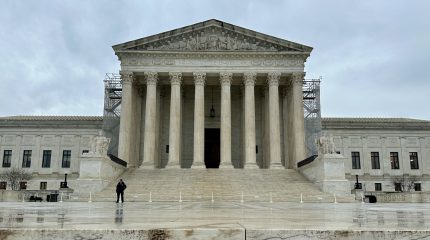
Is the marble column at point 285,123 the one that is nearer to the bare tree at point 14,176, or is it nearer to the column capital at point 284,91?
the column capital at point 284,91

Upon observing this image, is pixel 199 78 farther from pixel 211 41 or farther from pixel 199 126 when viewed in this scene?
pixel 199 126

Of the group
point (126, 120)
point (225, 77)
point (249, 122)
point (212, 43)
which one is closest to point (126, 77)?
point (126, 120)

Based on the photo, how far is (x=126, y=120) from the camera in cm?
4231

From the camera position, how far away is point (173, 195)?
2972 cm

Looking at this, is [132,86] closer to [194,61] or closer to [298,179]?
[194,61]

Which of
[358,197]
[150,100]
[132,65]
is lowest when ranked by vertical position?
[358,197]

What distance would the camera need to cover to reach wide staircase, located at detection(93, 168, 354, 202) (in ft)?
94.7

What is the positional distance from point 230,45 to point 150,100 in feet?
33.6

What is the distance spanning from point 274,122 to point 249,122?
2573 mm

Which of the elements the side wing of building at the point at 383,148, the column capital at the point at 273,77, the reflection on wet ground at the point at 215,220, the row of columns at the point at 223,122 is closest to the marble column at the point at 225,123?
the row of columns at the point at 223,122

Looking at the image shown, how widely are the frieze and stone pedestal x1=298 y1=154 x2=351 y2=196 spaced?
15.7m

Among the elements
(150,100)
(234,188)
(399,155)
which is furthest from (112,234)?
(399,155)

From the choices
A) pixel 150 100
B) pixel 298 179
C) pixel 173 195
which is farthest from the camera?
pixel 150 100

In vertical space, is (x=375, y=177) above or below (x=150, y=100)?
below
